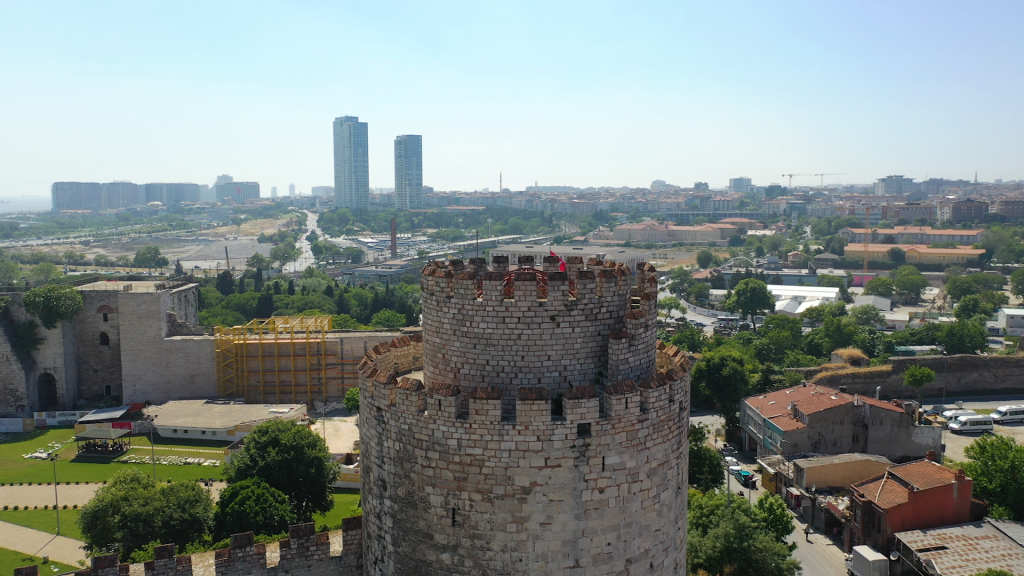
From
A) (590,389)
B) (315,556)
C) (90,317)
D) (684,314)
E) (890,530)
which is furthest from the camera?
(684,314)

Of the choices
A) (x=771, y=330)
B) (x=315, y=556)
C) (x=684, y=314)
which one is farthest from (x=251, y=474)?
(x=684, y=314)

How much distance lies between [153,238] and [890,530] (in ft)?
668

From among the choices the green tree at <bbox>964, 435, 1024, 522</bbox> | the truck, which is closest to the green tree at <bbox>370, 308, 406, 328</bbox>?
the truck

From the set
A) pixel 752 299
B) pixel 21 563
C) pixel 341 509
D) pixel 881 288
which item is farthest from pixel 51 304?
pixel 881 288

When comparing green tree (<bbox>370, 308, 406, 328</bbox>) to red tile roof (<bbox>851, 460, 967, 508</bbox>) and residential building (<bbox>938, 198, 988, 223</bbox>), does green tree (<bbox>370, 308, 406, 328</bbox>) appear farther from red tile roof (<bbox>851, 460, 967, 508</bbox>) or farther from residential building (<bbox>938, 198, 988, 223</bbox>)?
residential building (<bbox>938, 198, 988, 223</bbox>)

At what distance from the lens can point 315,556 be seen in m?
10.8

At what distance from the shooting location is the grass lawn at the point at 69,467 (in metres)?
32.7

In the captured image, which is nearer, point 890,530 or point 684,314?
point 890,530

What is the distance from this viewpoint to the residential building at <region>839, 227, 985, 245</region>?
12750 cm

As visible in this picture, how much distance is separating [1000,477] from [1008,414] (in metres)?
19.4

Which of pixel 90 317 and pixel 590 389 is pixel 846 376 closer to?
pixel 590 389

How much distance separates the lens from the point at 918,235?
134625mm

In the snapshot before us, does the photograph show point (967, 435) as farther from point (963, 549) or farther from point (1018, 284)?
point (1018, 284)

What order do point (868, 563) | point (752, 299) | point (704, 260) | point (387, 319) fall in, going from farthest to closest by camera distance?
point (704, 260) → point (752, 299) → point (387, 319) → point (868, 563)
